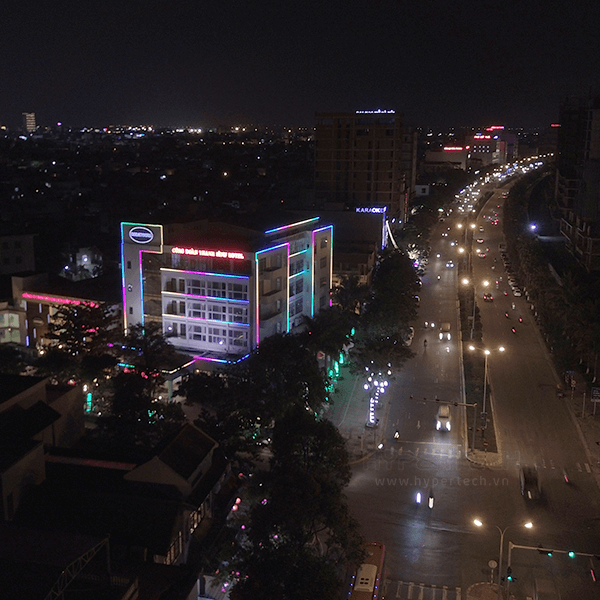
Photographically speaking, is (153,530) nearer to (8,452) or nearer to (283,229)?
(8,452)

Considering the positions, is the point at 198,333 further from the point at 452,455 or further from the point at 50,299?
the point at 452,455

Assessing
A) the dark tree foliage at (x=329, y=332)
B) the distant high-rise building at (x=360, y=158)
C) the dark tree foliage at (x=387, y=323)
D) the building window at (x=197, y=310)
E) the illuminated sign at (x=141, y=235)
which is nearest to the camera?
the dark tree foliage at (x=329, y=332)

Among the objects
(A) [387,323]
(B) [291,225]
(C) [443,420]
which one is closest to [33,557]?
(C) [443,420]

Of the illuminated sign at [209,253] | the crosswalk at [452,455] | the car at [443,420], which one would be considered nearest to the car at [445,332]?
the car at [443,420]

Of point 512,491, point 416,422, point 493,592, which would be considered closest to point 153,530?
point 493,592

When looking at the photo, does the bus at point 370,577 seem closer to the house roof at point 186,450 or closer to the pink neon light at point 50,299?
the house roof at point 186,450

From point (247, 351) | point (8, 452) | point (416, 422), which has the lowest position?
point (416, 422)

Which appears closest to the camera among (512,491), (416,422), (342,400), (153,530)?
(153,530)
